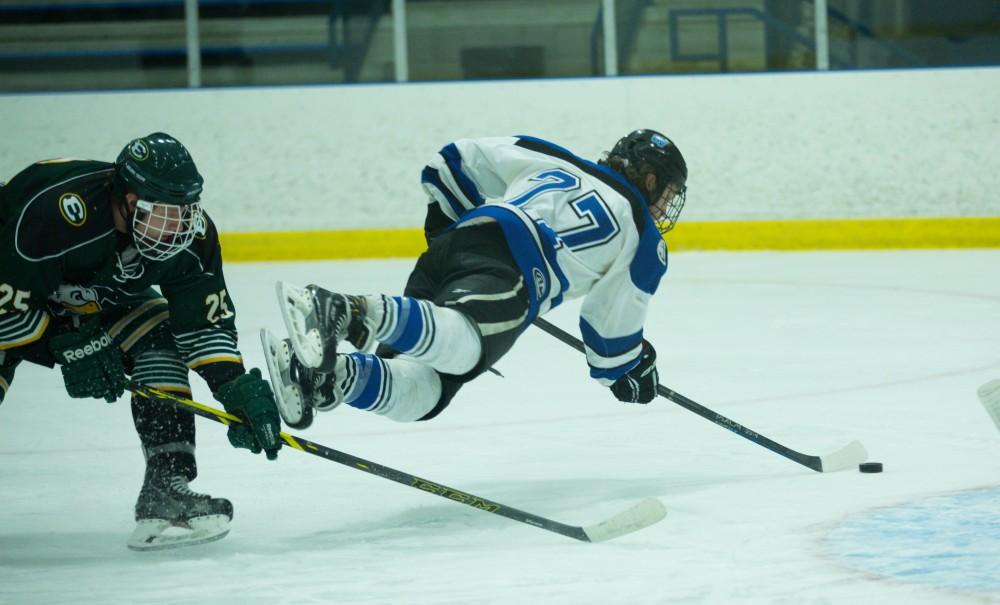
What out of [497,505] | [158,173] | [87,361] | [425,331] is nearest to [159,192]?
[158,173]

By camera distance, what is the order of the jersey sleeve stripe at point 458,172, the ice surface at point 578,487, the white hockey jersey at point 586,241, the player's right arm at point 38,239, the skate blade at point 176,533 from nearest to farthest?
the ice surface at point 578,487 < the player's right arm at point 38,239 < the skate blade at point 176,533 < the white hockey jersey at point 586,241 < the jersey sleeve stripe at point 458,172

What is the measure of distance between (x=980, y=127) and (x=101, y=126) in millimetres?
4824

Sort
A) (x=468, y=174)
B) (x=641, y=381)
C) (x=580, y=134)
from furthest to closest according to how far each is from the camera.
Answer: (x=580, y=134) < (x=468, y=174) < (x=641, y=381)

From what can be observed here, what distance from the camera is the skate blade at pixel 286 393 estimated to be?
2525 mm

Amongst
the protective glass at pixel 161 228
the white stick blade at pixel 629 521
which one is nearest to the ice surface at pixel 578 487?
the white stick blade at pixel 629 521

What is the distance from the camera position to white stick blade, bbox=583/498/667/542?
2578mm

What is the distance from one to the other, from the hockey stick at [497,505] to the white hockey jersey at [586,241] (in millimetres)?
403

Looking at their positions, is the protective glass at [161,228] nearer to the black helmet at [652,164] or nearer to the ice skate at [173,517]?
the ice skate at [173,517]

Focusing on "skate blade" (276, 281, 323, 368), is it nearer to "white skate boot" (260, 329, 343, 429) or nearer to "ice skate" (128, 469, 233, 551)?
"white skate boot" (260, 329, 343, 429)

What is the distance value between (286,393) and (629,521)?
67cm

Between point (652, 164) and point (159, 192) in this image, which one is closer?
point (159, 192)

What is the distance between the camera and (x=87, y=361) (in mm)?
2535

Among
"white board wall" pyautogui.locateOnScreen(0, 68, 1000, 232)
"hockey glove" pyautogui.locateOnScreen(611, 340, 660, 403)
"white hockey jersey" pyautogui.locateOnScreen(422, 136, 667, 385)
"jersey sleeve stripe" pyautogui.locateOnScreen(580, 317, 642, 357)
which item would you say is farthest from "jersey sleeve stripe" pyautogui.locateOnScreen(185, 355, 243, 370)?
"white board wall" pyautogui.locateOnScreen(0, 68, 1000, 232)

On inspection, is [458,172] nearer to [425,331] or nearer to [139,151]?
[425,331]
